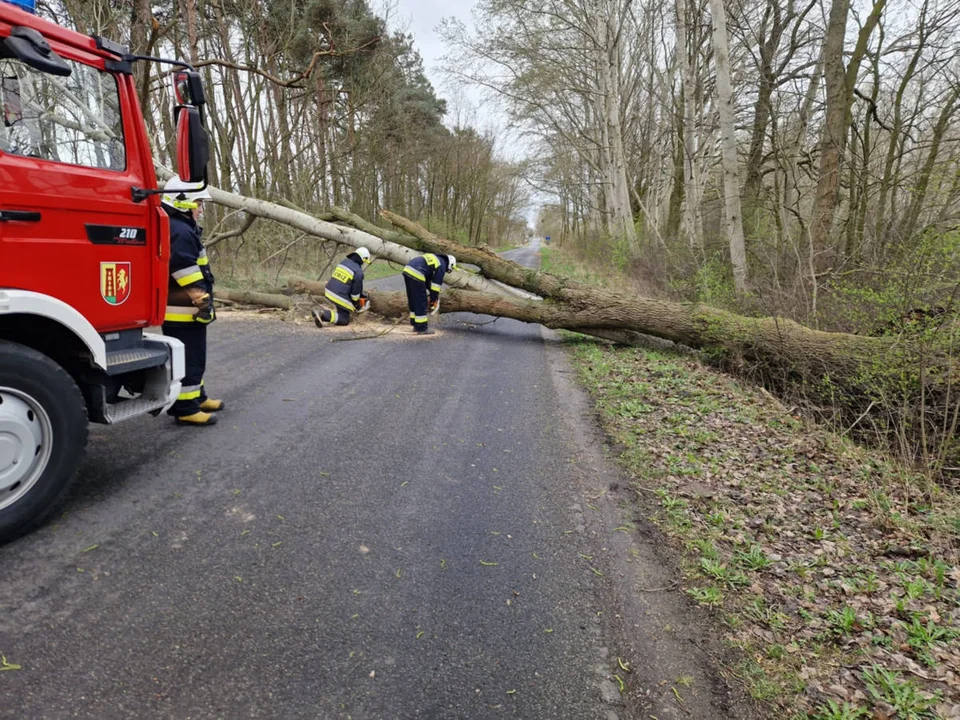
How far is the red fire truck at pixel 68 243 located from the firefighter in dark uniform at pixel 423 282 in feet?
18.4

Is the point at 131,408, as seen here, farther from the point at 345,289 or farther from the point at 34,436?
the point at 345,289

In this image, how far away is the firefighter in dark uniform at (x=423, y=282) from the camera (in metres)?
8.91

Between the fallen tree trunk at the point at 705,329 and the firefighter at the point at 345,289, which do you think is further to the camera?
the firefighter at the point at 345,289

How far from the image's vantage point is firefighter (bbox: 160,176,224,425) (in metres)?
4.13

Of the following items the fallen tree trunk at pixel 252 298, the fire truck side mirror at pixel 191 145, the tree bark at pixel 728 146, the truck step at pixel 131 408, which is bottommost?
the truck step at pixel 131 408

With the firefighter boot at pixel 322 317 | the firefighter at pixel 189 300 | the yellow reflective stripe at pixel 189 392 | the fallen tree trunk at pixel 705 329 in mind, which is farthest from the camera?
the firefighter boot at pixel 322 317

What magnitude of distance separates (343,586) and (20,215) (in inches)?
94.6

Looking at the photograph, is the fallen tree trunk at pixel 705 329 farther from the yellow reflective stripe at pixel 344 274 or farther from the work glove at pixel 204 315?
the work glove at pixel 204 315

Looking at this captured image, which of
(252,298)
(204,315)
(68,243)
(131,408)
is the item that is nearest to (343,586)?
(131,408)

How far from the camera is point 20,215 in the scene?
8.36 feet

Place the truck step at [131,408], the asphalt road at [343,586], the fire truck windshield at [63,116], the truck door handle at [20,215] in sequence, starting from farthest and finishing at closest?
the truck step at [131,408]
the fire truck windshield at [63,116]
the truck door handle at [20,215]
the asphalt road at [343,586]

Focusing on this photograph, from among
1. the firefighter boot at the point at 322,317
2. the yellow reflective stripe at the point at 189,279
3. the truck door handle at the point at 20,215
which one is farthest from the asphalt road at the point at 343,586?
the firefighter boot at the point at 322,317

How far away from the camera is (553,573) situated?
2721 mm

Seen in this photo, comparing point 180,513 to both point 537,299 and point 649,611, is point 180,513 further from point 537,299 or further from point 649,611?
point 537,299
